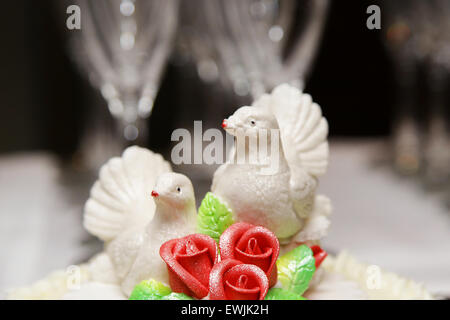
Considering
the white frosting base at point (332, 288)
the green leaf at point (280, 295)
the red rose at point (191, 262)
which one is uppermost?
the red rose at point (191, 262)

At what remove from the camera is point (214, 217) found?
678 mm

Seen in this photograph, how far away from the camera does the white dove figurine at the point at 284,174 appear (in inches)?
26.6

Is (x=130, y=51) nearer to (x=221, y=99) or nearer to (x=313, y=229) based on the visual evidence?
(x=313, y=229)

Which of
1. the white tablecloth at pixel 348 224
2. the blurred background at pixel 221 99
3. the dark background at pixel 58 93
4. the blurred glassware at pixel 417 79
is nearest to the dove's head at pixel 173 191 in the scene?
the blurred background at pixel 221 99

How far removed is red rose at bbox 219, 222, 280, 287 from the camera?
64 centimetres

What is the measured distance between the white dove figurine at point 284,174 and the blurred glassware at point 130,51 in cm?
43

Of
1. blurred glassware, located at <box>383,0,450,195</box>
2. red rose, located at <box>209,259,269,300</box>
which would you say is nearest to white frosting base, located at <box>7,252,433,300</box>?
red rose, located at <box>209,259,269,300</box>

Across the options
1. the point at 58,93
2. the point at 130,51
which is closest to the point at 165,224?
the point at 130,51

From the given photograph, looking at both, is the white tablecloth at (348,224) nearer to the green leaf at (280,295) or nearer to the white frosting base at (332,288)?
the white frosting base at (332,288)

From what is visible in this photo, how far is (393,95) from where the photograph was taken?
1.78 metres

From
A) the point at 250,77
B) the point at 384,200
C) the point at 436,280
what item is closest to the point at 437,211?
the point at 384,200

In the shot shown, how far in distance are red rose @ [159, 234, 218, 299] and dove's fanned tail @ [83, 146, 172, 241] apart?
11 cm

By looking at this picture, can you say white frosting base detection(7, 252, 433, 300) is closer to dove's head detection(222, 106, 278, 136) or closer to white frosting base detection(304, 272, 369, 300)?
white frosting base detection(304, 272, 369, 300)

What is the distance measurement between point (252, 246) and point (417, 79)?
1264 millimetres
